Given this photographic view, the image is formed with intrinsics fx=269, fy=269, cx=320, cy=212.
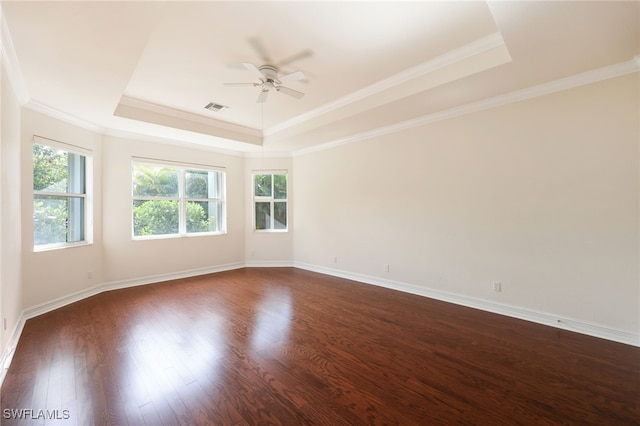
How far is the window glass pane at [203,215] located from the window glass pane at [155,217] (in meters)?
0.25

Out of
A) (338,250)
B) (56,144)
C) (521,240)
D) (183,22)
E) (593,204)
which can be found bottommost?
(338,250)

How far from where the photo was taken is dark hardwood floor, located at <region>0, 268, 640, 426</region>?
1.75m

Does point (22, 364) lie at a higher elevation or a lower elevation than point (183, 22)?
lower

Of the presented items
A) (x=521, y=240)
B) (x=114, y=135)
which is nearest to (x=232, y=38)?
(x=114, y=135)

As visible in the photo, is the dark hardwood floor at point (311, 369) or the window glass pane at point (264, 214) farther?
the window glass pane at point (264, 214)

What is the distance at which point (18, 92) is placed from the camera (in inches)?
112

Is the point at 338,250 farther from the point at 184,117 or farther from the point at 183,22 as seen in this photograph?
the point at 183,22

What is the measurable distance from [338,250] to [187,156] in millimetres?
3527

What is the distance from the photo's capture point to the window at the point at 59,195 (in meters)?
3.42

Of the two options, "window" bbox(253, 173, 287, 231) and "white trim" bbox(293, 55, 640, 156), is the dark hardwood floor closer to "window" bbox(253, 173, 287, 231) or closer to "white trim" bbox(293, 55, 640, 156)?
"white trim" bbox(293, 55, 640, 156)

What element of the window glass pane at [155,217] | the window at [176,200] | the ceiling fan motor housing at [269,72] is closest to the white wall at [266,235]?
the window at [176,200]

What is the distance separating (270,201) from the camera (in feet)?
20.7

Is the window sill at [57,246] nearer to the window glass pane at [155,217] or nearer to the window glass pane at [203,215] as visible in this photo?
the window glass pane at [155,217]

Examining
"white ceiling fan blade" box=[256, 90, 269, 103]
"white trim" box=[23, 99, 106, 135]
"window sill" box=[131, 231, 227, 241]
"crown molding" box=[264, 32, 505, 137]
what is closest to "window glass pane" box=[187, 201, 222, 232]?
"window sill" box=[131, 231, 227, 241]
